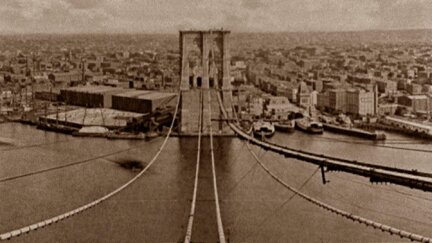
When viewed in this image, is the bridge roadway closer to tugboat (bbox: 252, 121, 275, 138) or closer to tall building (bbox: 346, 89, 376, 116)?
tugboat (bbox: 252, 121, 275, 138)

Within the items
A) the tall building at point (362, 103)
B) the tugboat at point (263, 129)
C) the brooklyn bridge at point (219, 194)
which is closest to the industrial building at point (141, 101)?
the tugboat at point (263, 129)

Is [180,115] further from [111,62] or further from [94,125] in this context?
[111,62]

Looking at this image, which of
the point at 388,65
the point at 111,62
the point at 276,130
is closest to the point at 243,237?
the point at 276,130

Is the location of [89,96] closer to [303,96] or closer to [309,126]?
[303,96]

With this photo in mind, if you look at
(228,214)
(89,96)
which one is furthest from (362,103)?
(228,214)

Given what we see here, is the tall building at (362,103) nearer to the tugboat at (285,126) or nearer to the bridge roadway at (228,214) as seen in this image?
the tugboat at (285,126)

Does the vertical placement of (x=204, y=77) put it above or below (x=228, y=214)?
above
